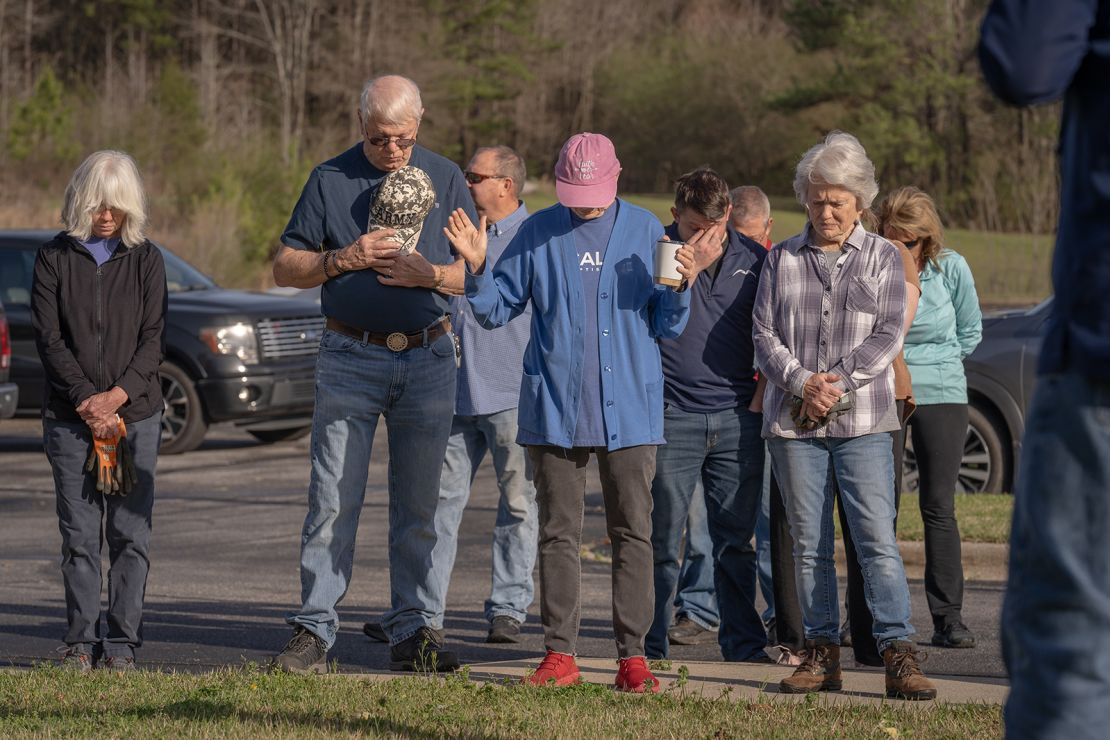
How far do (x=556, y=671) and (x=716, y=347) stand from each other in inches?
63.7

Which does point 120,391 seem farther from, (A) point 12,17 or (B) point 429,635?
(A) point 12,17

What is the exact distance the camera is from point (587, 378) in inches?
229

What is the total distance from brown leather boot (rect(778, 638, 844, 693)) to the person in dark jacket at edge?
3130 mm

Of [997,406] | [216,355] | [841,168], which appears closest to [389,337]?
[841,168]

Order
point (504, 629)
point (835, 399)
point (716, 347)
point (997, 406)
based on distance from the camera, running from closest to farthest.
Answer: point (835, 399) < point (716, 347) < point (504, 629) < point (997, 406)

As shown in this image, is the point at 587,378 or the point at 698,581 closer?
the point at 587,378

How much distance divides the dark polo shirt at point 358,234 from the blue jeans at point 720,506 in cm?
117

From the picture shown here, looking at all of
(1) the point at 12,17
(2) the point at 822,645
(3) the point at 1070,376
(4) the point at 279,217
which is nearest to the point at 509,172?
(2) the point at 822,645

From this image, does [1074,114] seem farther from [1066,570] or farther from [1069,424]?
[1066,570]

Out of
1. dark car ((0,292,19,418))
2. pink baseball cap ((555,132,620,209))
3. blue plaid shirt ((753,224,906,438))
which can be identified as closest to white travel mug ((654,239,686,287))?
pink baseball cap ((555,132,620,209))

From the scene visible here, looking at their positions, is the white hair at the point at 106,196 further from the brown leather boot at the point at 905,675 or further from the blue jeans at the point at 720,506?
the brown leather boot at the point at 905,675

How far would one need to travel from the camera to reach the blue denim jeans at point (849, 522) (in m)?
5.84

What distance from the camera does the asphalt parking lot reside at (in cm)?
730

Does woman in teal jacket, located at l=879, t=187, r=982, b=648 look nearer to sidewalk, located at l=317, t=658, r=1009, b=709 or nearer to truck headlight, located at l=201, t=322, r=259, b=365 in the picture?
sidewalk, located at l=317, t=658, r=1009, b=709
